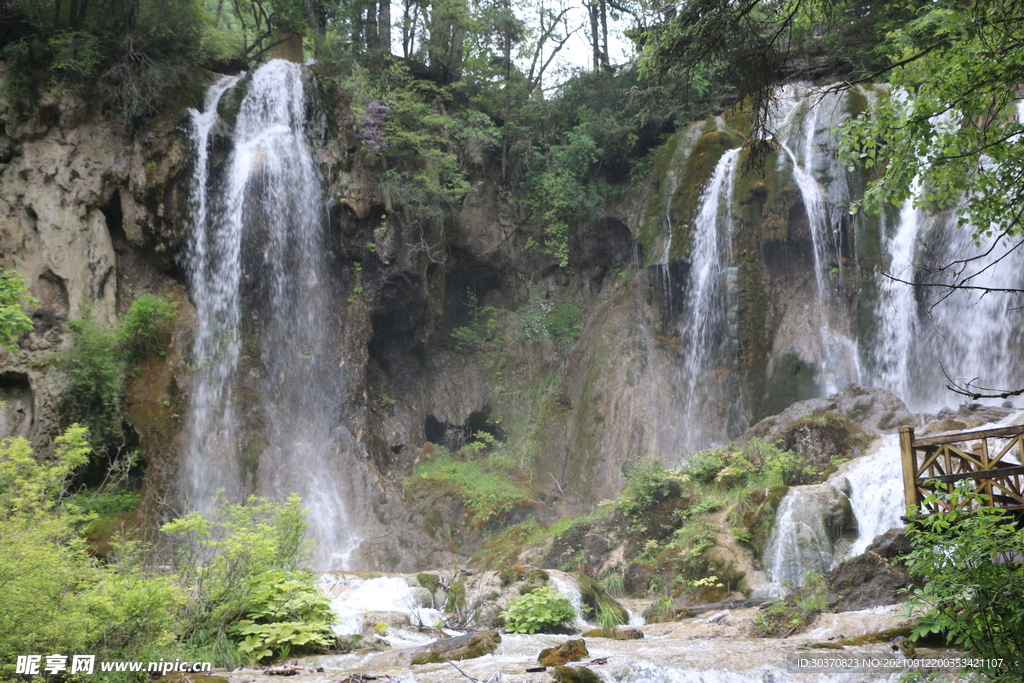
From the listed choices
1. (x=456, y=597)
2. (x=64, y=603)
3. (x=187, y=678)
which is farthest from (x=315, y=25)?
(x=187, y=678)

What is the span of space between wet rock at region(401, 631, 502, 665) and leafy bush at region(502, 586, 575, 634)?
1444mm

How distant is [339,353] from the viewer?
1555cm

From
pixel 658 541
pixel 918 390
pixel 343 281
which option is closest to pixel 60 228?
pixel 343 281

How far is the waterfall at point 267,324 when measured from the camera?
44.9ft

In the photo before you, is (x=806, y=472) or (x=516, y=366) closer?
(x=806, y=472)

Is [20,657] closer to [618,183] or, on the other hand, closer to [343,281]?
[343,281]

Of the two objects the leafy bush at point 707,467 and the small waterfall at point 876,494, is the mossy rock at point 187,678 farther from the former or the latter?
the leafy bush at point 707,467

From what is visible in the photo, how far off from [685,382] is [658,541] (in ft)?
17.5

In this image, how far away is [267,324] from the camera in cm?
1496

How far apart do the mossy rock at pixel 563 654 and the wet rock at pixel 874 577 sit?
3.50 metres

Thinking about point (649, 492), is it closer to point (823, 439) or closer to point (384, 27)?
point (823, 439)

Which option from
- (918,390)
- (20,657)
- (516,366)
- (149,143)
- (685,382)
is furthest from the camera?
(516,366)

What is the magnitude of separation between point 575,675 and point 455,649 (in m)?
1.75

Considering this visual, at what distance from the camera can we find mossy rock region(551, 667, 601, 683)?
445 centimetres
